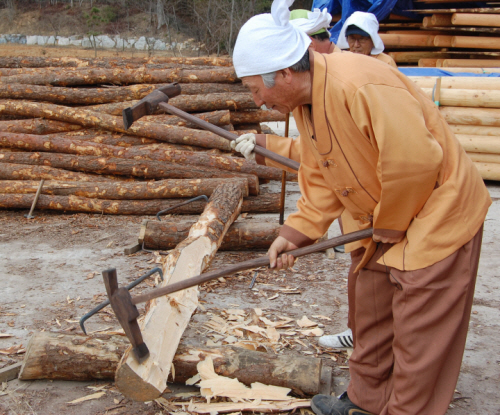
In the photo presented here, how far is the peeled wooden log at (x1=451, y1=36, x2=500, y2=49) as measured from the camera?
32.6ft

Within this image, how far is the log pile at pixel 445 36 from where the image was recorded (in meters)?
9.67

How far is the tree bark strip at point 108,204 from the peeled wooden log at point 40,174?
457 millimetres

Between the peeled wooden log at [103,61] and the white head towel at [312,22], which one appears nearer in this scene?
the white head towel at [312,22]

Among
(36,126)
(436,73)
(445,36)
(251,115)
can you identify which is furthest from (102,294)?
(445,36)

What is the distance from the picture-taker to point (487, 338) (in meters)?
3.41

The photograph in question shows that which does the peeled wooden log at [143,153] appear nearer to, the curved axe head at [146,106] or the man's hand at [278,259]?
the curved axe head at [146,106]

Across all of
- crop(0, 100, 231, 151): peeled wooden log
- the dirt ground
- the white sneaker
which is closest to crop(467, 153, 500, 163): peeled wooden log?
the dirt ground

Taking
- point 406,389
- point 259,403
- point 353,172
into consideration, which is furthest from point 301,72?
point 259,403

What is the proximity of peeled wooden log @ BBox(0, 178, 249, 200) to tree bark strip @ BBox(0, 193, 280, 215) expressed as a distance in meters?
0.09

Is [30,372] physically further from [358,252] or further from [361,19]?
[361,19]

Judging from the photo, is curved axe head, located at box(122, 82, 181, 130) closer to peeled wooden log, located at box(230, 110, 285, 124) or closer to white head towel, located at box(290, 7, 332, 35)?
white head towel, located at box(290, 7, 332, 35)

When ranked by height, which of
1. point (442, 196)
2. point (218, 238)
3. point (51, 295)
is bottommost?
point (51, 295)

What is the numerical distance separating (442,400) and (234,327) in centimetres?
168

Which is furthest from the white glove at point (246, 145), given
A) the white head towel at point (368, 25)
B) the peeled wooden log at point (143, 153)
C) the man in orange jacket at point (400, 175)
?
the peeled wooden log at point (143, 153)
